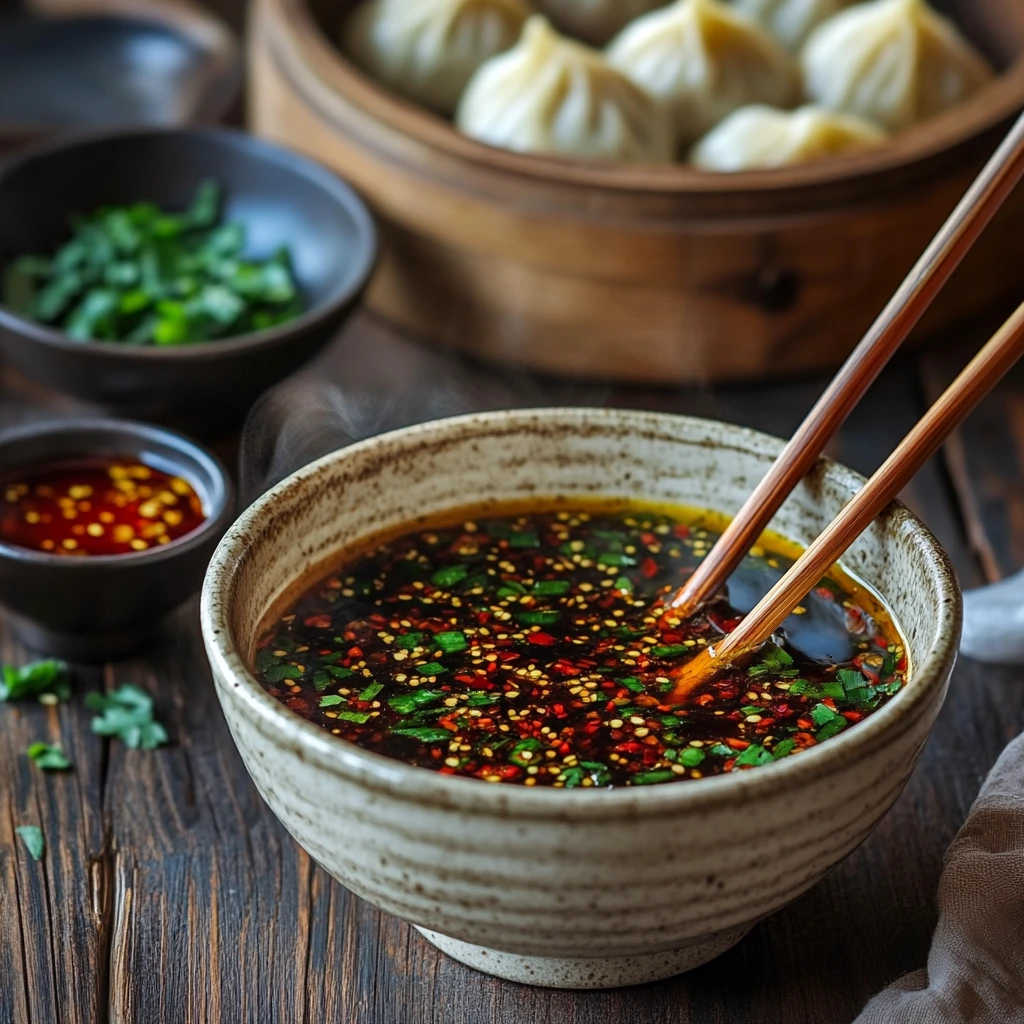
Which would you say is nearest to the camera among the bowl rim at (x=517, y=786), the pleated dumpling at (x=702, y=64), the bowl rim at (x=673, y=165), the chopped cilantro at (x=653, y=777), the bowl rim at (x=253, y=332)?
the bowl rim at (x=517, y=786)

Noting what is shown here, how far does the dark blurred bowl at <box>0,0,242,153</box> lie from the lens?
298 cm

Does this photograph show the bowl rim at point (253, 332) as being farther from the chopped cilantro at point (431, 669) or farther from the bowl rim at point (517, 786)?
the chopped cilantro at point (431, 669)

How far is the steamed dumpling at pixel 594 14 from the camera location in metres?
2.84

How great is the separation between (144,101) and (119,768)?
6.14ft

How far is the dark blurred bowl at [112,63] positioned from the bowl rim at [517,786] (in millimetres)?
1869

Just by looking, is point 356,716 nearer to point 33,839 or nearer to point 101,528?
point 33,839

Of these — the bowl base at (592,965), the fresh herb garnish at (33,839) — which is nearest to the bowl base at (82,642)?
the fresh herb garnish at (33,839)

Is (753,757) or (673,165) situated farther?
(673,165)

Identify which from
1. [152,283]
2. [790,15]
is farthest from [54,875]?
[790,15]

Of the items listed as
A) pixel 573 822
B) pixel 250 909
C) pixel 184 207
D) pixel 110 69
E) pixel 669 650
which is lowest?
pixel 110 69

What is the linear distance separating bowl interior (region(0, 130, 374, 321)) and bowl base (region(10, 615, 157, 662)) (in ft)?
2.41

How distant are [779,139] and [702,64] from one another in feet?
0.82

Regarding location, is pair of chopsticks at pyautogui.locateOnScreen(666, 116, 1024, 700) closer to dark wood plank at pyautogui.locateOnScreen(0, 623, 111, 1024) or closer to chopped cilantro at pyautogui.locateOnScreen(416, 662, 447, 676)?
chopped cilantro at pyautogui.locateOnScreen(416, 662, 447, 676)

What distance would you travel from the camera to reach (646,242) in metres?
2.21
